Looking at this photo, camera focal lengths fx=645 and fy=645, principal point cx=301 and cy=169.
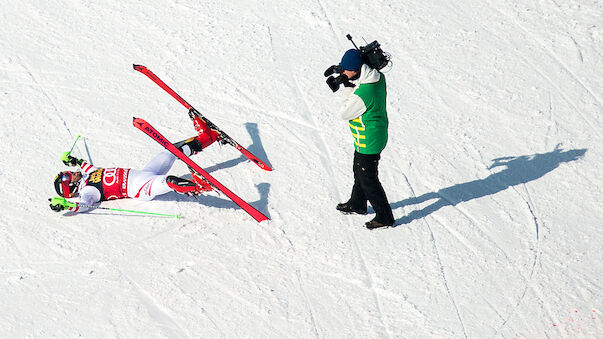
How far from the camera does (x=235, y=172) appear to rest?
301 inches

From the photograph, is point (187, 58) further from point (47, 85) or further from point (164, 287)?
point (164, 287)

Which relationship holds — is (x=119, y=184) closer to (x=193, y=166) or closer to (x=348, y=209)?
(x=193, y=166)

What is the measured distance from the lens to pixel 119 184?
706 centimetres

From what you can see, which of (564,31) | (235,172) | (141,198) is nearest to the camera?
(141,198)

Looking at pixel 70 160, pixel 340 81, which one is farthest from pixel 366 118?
pixel 70 160

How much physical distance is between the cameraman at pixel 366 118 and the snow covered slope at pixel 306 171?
1.53 ft

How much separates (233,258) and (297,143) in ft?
7.12

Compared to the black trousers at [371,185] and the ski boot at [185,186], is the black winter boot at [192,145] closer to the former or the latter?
the ski boot at [185,186]

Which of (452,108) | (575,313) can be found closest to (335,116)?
(452,108)

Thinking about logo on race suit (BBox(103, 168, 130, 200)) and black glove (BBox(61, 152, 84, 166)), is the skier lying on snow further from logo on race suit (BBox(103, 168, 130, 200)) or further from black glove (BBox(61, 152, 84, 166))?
black glove (BBox(61, 152, 84, 166))

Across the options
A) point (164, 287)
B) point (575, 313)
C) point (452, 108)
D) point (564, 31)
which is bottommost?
point (164, 287)

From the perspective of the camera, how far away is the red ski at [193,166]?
6469 mm

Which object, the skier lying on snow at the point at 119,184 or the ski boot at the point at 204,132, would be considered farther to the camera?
the ski boot at the point at 204,132

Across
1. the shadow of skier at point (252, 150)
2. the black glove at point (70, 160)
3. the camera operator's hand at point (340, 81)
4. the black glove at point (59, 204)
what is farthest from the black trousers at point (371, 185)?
→ the black glove at point (70, 160)
